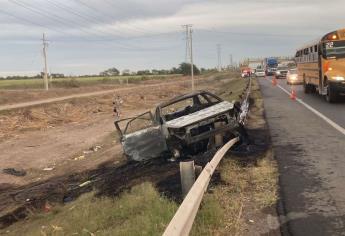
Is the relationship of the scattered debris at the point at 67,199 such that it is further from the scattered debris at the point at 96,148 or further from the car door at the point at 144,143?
the scattered debris at the point at 96,148

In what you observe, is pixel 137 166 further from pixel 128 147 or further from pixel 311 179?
pixel 311 179

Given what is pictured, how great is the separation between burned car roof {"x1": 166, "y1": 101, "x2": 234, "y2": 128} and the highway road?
145 centimetres

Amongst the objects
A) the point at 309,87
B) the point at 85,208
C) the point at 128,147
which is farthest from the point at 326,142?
the point at 309,87

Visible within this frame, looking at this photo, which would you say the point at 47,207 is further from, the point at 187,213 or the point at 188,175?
the point at 187,213

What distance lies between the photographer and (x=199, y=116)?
474 inches

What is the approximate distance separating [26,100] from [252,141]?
1630 inches

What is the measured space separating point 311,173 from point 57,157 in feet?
45.9

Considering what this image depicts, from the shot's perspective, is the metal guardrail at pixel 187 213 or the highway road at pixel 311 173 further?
the highway road at pixel 311 173

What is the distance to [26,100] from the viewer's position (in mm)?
51219

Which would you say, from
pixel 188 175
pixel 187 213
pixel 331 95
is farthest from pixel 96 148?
pixel 187 213

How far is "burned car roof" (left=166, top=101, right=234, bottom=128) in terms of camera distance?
11.6 meters

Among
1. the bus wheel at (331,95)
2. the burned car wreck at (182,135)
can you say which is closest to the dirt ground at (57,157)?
the burned car wreck at (182,135)

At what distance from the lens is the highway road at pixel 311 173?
612cm

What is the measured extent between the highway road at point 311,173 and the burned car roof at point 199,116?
145 cm
